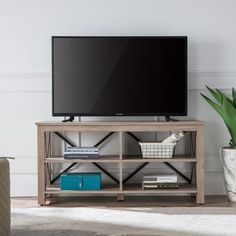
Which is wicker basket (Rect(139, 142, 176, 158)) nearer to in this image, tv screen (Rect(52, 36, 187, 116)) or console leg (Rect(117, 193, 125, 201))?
tv screen (Rect(52, 36, 187, 116))

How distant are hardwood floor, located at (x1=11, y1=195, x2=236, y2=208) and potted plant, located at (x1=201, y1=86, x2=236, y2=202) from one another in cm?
14

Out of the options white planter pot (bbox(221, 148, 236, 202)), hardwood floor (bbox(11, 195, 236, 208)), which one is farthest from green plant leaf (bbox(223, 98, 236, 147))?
hardwood floor (bbox(11, 195, 236, 208))

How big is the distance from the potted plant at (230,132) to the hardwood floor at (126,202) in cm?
14

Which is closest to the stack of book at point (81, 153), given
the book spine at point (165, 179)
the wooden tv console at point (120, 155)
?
the wooden tv console at point (120, 155)

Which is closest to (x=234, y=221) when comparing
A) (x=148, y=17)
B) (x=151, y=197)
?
(x=151, y=197)

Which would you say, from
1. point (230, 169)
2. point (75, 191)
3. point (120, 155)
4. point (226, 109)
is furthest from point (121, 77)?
point (230, 169)

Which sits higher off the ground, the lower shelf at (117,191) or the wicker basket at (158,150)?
the wicker basket at (158,150)

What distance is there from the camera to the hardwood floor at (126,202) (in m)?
3.84

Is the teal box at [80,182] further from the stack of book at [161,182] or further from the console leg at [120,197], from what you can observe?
the stack of book at [161,182]

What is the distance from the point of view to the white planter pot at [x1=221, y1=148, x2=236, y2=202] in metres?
3.87

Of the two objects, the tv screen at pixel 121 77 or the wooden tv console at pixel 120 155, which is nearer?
the wooden tv console at pixel 120 155

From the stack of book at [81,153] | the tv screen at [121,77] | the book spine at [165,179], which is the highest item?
the tv screen at [121,77]

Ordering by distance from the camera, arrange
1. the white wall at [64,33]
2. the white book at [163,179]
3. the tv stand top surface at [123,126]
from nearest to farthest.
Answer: the tv stand top surface at [123,126], the white book at [163,179], the white wall at [64,33]

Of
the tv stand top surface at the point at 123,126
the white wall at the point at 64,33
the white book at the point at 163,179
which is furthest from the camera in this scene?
the white wall at the point at 64,33
